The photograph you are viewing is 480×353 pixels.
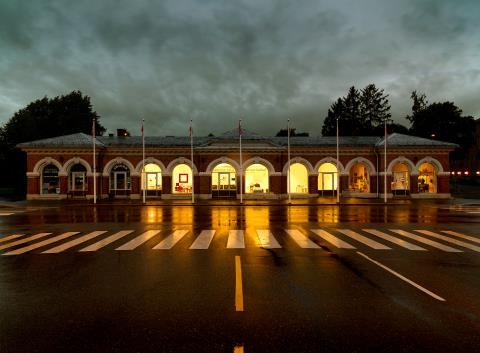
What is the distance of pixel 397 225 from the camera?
15797 millimetres

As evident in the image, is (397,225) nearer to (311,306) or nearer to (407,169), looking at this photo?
(311,306)

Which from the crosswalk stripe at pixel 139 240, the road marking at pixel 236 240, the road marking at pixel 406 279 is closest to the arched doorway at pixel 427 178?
the road marking at pixel 236 240

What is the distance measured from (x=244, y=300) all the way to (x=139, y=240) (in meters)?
7.08

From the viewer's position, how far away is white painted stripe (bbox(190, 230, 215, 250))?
10781 mm

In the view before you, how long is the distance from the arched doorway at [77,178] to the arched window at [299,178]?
76.1 ft

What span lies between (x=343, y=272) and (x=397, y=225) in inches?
378

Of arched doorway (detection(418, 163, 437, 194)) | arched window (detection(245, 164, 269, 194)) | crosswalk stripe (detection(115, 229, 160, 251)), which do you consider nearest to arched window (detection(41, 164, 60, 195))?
arched window (detection(245, 164, 269, 194))

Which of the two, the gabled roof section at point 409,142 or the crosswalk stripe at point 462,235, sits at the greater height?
the gabled roof section at point 409,142

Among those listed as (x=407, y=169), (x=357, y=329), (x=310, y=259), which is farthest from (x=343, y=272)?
(x=407, y=169)

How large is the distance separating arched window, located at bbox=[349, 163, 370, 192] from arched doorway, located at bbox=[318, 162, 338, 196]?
2786mm

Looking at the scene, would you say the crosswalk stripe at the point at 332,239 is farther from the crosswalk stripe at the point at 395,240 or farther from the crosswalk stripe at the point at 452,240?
the crosswalk stripe at the point at 452,240

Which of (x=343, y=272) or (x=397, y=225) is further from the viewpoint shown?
(x=397, y=225)

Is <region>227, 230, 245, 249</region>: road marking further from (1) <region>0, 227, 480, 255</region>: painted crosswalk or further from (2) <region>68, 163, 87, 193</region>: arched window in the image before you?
(2) <region>68, 163, 87, 193</region>: arched window

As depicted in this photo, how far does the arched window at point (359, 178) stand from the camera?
37.3 meters
